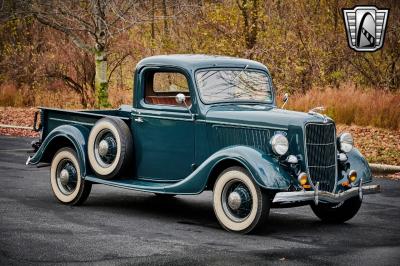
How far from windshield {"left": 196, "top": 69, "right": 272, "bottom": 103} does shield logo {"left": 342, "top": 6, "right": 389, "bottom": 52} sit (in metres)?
13.2

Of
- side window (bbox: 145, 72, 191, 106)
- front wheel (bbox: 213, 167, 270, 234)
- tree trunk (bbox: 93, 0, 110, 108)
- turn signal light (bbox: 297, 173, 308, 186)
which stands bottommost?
front wheel (bbox: 213, 167, 270, 234)

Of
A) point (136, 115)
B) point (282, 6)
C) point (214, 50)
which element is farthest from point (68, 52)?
point (136, 115)

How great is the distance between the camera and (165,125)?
32.7 ft

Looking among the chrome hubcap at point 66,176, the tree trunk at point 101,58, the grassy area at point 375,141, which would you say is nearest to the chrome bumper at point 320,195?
the chrome hubcap at point 66,176

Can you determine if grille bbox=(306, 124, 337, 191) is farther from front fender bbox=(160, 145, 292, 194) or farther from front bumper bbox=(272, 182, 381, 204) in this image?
front fender bbox=(160, 145, 292, 194)

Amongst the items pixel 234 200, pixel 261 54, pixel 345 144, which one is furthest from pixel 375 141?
pixel 234 200

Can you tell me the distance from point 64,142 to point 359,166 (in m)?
3.80

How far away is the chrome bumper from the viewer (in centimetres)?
849

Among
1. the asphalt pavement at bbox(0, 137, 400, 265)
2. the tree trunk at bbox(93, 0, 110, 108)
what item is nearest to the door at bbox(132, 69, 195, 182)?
the asphalt pavement at bbox(0, 137, 400, 265)

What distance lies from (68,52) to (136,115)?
61.2 ft

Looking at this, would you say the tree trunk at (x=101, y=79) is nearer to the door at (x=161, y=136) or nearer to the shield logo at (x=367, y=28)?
the shield logo at (x=367, y=28)

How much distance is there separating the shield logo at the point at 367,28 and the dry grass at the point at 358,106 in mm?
2372

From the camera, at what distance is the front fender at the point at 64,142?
34.0 feet

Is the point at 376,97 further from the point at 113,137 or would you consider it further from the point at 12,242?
the point at 12,242
